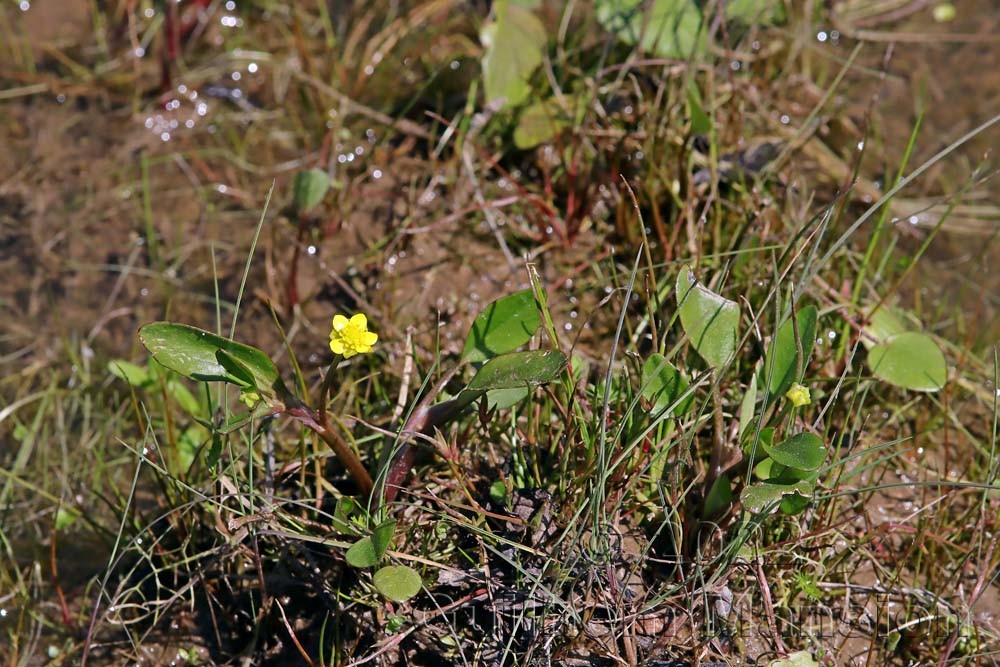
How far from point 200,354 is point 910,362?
1.38 metres

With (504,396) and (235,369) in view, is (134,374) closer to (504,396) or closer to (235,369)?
(235,369)

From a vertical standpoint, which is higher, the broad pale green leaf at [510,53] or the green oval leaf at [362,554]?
the broad pale green leaf at [510,53]

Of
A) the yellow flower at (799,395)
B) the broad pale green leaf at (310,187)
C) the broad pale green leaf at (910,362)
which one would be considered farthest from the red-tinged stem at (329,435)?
the broad pale green leaf at (910,362)

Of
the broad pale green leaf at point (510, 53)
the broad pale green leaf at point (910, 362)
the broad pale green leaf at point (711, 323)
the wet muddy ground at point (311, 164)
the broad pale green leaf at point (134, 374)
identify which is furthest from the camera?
the broad pale green leaf at point (510, 53)

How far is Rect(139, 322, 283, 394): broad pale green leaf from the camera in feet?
4.58

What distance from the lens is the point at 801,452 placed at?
1422mm

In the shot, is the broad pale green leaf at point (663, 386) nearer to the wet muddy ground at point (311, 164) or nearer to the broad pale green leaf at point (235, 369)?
the wet muddy ground at point (311, 164)

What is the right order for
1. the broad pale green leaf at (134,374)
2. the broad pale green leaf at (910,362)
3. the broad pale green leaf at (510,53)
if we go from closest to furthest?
1. the broad pale green leaf at (910,362)
2. the broad pale green leaf at (134,374)
3. the broad pale green leaf at (510,53)

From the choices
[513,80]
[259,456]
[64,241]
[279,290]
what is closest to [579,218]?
[513,80]

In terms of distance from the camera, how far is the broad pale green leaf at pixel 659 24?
2346 mm

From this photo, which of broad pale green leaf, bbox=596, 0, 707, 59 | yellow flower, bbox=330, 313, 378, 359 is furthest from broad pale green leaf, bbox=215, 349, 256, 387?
broad pale green leaf, bbox=596, 0, 707, 59

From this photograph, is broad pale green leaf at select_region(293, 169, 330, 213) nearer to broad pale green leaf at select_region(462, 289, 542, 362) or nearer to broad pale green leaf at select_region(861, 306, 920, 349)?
broad pale green leaf at select_region(462, 289, 542, 362)

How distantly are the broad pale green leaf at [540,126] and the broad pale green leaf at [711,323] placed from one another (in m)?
0.85

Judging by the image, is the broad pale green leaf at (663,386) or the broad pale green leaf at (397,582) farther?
the broad pale green leaf at (663,386)
